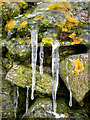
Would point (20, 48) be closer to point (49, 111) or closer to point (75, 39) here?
point (75, 39)

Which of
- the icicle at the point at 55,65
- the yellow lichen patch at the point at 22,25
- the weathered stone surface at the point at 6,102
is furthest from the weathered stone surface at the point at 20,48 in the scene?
the weathered stone surface at the point at 6,102

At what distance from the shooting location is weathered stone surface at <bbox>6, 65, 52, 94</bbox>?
2.77 meters

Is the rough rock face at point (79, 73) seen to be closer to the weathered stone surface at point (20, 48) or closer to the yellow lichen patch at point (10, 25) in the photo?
the weathered stone surface at point (20, 48)

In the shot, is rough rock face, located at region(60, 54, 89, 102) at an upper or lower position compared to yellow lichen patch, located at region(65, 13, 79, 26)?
lower

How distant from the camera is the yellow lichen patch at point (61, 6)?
2678 mm

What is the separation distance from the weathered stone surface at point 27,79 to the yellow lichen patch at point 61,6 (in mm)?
1639

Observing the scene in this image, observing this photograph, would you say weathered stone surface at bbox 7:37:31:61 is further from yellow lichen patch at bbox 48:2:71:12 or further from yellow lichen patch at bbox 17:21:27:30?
yellow lichen patch at bbox 48:2:71:12

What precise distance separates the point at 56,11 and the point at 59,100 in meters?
2.23

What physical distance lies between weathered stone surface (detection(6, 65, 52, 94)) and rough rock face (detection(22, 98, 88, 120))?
0.99 ft

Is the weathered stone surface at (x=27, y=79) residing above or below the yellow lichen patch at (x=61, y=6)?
below

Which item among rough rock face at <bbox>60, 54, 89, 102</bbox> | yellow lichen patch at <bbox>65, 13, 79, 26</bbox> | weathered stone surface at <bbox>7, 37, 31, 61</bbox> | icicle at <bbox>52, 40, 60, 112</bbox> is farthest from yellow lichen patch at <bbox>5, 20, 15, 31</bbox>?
rough rock face at <bbox>60, 54, 89, 102</bbox>

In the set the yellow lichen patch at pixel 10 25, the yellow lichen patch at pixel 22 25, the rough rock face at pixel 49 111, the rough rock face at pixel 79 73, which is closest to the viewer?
the rough rock face at pixel 79 73

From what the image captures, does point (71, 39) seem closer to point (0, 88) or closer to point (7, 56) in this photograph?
point (7, 56)

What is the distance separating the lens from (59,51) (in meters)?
2.80
